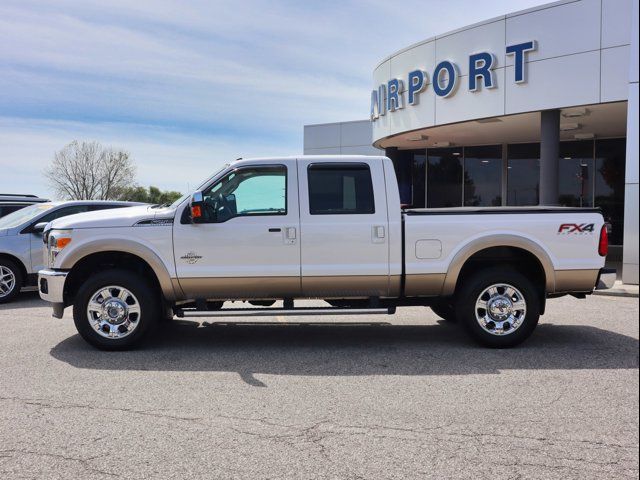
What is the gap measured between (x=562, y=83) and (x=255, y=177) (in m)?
10.0

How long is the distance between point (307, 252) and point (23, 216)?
687 centimetres

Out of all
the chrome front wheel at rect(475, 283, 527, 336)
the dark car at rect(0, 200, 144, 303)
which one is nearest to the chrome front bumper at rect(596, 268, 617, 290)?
the chrome front wheel at rect(475, 283, 527, 336)

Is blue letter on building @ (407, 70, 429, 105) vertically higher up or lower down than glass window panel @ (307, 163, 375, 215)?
higher up

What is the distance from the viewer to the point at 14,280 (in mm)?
9883

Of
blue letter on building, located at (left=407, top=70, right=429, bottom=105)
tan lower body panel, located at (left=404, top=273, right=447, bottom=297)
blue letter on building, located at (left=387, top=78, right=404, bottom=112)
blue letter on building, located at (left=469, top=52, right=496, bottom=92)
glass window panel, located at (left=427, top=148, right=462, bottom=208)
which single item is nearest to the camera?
tan lower body panel, located at (left=404, top=273, right=447, bottom=297)

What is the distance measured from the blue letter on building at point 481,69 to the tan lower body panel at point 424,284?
32.8 feet

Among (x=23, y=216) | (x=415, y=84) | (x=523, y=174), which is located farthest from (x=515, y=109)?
(x=23, y=216)

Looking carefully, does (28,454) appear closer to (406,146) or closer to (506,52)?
(506,52)

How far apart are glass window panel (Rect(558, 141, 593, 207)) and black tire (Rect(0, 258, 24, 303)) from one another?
17158mm

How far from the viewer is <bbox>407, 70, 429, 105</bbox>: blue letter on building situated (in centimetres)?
1686

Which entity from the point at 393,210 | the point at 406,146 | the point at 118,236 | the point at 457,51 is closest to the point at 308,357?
the point at 393,210

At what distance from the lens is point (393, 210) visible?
655 cm

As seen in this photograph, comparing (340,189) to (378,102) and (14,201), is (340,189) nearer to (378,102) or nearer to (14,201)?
(14,201)

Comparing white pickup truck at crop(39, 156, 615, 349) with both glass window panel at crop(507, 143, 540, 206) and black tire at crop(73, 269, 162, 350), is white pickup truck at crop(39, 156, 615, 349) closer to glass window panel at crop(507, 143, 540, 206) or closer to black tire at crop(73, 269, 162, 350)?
black tire at crop(73, 269, 162, 350)
